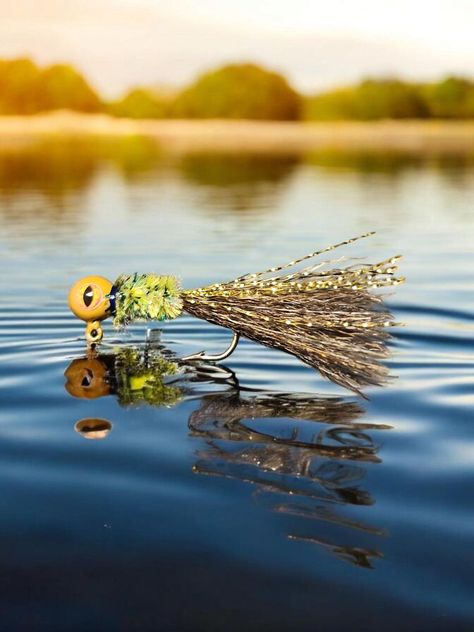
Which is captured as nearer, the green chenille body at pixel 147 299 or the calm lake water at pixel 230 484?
the calm lake water at pixel 230 484

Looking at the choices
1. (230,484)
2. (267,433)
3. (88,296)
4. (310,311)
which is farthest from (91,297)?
(230,484)

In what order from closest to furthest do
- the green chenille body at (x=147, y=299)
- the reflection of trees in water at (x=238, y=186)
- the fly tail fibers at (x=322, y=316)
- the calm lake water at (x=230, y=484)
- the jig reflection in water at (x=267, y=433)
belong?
the calm lake water at (x=230, y=484) < the jig reflection in water at (x=267, y=433) < the fly tail fibers at (x=322, y=316) < the green chenille body at (x=147, y=299) < the reflection of trees in water at (x=238, y=186)

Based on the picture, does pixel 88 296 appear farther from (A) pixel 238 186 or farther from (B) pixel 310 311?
(A) pixel 238 186

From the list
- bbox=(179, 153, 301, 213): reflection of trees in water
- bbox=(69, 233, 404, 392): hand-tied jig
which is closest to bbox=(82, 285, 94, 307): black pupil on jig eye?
bbox=(69, 233, 404, 392): hand-tied jig

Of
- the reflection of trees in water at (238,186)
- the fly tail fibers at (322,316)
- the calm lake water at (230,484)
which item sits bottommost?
the calm lake water at (230,484)

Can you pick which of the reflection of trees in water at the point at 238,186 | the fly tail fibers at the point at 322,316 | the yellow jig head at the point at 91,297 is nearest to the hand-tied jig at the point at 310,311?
the fly tail fibers at the point at 322,316

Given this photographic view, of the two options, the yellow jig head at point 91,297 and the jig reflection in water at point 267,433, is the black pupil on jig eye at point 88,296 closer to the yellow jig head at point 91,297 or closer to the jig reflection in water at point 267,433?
the yellow jig head at point 91,297

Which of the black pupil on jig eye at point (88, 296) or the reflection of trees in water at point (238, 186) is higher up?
the reflection of trees in water at point (238, 186)
